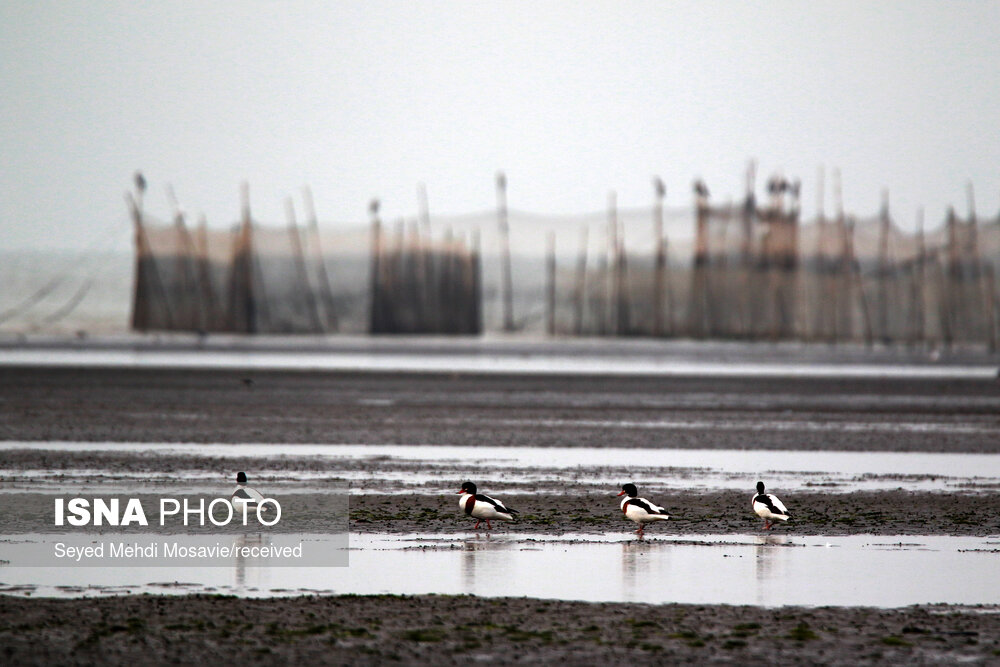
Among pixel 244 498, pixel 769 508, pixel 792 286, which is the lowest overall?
pixel 769 508

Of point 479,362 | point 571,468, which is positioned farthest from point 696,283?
point 571,468

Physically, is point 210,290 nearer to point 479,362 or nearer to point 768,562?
point 479,362

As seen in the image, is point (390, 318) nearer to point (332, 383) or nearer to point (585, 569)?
point (332, 383)

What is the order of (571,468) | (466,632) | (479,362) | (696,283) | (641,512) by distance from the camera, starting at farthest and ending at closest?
(696,283), (479,362), (571,468), (641,512), (466,632)

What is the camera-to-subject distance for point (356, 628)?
10383mm

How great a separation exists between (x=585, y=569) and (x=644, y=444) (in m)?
13.2

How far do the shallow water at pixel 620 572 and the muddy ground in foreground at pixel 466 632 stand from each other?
1.48ft

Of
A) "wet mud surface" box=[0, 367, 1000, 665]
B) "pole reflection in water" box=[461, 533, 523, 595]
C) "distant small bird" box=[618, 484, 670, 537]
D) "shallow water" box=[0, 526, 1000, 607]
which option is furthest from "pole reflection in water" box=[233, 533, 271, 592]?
"distant small bird" box=[618, 484, 670, 537]

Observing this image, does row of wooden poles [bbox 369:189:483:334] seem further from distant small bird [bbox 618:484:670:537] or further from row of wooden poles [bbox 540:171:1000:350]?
distant small bird [bbox 618:484:670:537]

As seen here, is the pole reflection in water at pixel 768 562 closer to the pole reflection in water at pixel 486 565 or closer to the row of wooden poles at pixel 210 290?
the pole reflection in water at pixel 486 565

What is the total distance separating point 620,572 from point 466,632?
2901mm

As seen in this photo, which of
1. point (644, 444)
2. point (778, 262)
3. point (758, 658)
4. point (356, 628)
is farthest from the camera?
point (778, 262)

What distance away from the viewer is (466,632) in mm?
10328

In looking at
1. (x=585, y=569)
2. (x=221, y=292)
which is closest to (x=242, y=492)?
(x=585, y=569)
